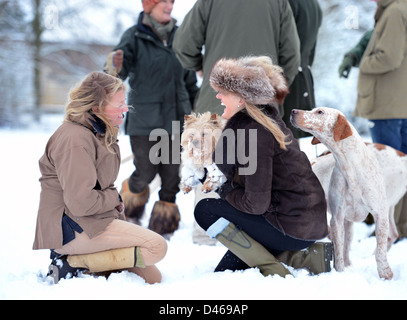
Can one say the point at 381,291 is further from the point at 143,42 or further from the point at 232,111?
the point at 143,42

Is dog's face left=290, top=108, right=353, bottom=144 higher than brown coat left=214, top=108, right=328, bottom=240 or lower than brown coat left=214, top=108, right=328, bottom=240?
higher

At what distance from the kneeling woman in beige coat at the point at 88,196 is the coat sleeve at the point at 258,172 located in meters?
0.59

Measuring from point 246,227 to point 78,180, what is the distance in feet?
3.06

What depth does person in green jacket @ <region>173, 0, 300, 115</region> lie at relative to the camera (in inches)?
123

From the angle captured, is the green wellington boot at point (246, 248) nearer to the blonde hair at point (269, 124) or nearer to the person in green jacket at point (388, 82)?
the blonde hair at point (269, 124)

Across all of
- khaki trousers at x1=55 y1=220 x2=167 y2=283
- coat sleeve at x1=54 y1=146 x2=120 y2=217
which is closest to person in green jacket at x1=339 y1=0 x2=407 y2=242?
khaki trousers at x1=55 y1=220 x2=167 y2=283

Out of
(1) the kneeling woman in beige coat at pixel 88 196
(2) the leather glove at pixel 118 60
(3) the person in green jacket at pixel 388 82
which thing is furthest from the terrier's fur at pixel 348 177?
(2) the leather glove at pixel 118 60

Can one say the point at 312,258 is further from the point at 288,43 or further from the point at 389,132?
the point at 389,132

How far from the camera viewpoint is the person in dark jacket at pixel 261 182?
7.45 feet

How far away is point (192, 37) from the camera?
327 cm

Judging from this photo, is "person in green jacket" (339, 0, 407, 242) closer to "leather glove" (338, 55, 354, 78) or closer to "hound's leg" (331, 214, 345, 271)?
"leather glove" (338, 55, 354, 78)

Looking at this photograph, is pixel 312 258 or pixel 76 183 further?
pixel 312 258

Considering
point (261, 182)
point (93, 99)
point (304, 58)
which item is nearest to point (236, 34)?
point (304, 58)

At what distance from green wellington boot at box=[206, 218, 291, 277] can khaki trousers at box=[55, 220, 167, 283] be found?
13.0 inches
